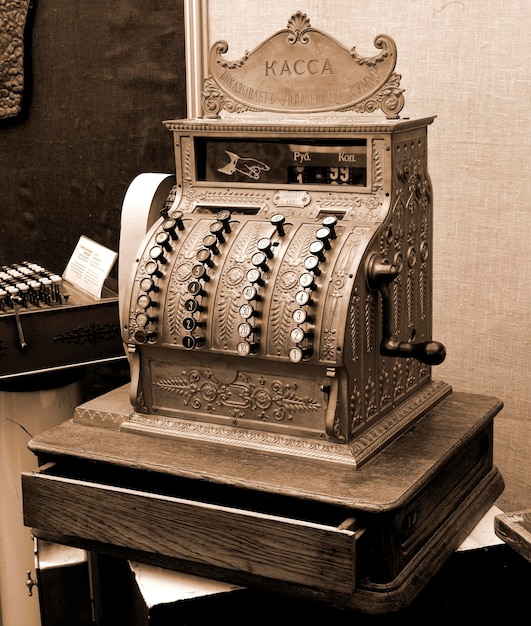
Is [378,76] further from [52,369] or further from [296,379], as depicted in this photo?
[52,369]

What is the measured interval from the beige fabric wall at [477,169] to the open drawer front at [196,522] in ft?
3.66

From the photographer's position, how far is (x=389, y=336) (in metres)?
2.17

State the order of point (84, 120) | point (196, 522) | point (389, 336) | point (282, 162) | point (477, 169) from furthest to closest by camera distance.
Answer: point (84, 120) < point (477, 169) < point (282, 162) < point (389, 336) < point (196, 522)

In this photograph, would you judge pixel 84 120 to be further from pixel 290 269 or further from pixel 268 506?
pixel 268 506

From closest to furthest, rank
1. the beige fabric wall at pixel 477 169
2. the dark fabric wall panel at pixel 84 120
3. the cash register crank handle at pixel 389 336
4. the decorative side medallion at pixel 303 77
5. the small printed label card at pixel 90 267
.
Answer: the cash register crank handle at pixel 389 336
the decorative side medallion at pixel 303 77
the beige fabric wall at pixel 477 169
the small printed label card at pixel 90 267
the dark fabric wall panel at pixel 84 120

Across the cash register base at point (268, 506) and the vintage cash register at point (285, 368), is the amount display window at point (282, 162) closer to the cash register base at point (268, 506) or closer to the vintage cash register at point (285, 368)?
the vintage cash register at point (285, 368)

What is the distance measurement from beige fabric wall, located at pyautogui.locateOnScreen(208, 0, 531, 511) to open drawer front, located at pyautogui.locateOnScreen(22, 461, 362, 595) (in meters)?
1.12

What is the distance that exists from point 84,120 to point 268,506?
6.59 ft

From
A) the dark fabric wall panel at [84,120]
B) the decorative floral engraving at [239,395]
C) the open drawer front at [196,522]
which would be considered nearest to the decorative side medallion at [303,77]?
the decorative floral engraving at [239,395]

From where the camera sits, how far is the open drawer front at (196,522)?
192 cm

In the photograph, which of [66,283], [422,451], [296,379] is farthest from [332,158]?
[66,283]

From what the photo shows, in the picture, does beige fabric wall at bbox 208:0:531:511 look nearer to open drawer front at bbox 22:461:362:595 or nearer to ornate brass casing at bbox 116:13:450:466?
ornate brass casing at bbox 116:13:450:466

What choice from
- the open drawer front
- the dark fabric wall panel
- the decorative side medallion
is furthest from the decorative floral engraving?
Answer: the dark fabric wall panel

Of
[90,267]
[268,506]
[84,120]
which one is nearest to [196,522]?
[268,506]
